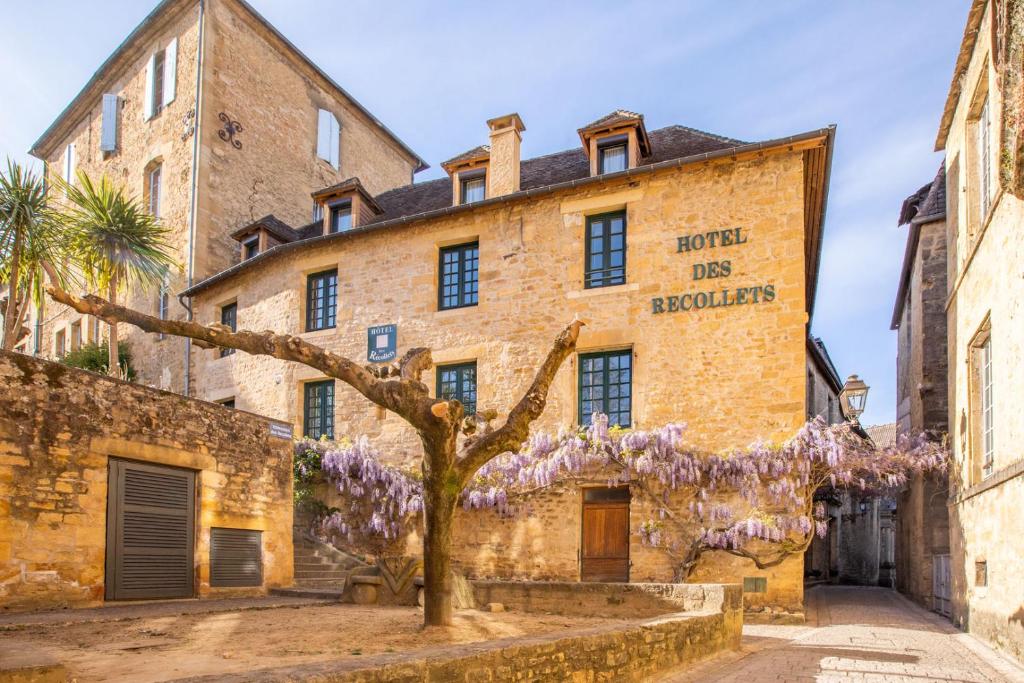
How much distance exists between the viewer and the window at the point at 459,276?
49.0ft

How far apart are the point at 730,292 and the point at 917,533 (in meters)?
5.49

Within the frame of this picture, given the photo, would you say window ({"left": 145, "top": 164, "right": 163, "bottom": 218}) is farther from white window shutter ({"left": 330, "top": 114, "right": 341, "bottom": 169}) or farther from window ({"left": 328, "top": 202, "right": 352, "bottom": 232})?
window ({"left": 328, "top": 202, "right": 352, "bottom": 232})

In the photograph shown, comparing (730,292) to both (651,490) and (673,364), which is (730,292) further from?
(651,490)

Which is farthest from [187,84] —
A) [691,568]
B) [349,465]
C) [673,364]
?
[691,568]

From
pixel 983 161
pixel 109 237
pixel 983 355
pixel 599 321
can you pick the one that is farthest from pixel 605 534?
pixel 109 237

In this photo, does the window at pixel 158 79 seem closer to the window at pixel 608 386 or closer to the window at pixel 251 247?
the window at pixel 251 247

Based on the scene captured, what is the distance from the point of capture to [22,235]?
12.4 meters

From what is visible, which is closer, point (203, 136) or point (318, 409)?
point (318, 409)

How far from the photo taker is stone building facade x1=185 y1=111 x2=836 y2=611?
12.3 meters

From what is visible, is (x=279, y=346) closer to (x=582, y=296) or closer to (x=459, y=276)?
(x=582, y=296)

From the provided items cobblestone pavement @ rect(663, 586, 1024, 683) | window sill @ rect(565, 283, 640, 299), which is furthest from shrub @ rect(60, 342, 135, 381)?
cobblestone pavement @ rect(663, 586, 1024, 683)

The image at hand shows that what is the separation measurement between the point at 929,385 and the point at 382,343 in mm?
9417

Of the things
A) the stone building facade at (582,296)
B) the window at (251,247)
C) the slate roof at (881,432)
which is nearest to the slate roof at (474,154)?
the stone building facade at (582,296)

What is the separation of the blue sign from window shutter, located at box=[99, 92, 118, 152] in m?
12.0
